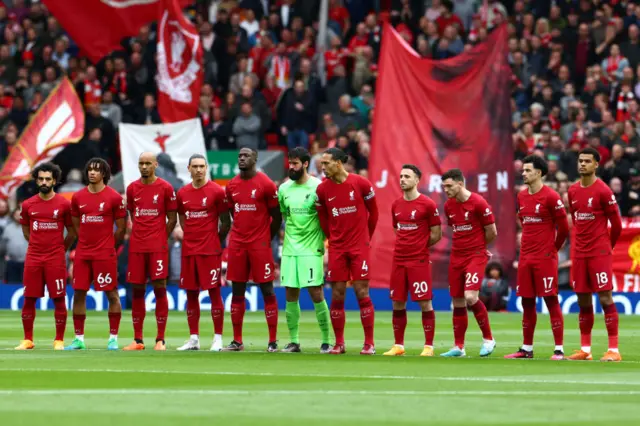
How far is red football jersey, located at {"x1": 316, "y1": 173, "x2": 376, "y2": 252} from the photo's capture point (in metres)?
19.4

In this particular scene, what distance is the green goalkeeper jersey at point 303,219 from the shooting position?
19594 mm

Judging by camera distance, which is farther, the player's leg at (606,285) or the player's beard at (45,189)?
the player's beard at (45,189)

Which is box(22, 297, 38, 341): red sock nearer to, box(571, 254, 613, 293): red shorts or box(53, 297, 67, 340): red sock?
box(53, 297, 67, 340): red sock

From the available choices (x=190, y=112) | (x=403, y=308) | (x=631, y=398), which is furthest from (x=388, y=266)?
(x=631, y=398)

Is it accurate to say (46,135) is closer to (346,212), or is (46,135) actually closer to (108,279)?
(108,279)

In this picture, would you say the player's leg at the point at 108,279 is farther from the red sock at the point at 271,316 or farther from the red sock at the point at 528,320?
the red sock at the point at 528,320

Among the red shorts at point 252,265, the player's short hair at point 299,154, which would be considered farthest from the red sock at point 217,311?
the player's short hair at point 299,154

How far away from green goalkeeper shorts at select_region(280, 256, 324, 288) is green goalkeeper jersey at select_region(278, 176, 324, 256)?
0.27 feet

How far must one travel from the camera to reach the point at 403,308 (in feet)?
63.2

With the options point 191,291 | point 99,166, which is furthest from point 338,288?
point 99,166

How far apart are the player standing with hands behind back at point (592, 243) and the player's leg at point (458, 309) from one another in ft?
4.37

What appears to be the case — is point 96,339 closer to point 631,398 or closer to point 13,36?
point 631,398

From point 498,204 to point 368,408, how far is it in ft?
63.8

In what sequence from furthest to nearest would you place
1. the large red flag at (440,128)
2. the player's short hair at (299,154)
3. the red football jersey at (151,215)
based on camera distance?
the large red flag at (440,128) < the red football jersey at (151,215) < the player's short hair at (299,154)
